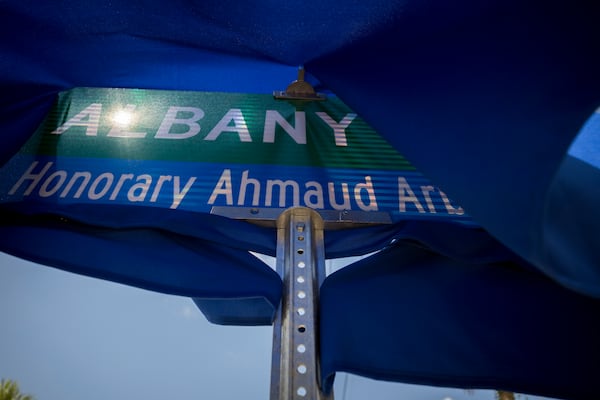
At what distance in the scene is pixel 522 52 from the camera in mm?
664

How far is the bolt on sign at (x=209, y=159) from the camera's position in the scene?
1.15 m

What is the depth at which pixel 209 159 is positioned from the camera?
126 centimetres

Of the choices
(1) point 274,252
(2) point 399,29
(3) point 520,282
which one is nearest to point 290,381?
(1) point 274,252

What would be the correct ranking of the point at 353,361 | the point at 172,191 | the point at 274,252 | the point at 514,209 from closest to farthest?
the point at 514,209 < the point at 353,361 < the point at 274,252 < the point at 172,191

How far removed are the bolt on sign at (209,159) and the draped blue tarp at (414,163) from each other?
0.35ft

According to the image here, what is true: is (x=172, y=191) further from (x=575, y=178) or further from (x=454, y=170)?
(x=575, y=178)

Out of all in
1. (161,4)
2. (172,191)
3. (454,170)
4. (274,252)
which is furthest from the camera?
(172,191)

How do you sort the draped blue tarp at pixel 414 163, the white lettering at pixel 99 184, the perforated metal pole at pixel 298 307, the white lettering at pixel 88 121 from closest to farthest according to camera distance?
the draped blue tarp at pixel 414 163
the perforated metal pole at pixel 298 307
the white lettering at pixel 99 184
the white lettering at pixel 88 121

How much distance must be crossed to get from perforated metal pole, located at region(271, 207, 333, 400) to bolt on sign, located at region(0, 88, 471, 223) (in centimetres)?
10

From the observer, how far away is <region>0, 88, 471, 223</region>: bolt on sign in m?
1.15

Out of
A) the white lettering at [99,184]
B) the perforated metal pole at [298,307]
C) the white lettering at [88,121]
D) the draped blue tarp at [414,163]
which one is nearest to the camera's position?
the draped blue tarp at [414,163]

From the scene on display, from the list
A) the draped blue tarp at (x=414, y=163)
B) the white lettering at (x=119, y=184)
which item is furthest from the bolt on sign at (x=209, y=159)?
the draped blue tarp at (x=414, y=163)

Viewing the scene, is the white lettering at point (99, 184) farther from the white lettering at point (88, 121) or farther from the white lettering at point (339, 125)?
the white lettering at point (339, 125)

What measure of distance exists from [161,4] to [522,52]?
0.68 metres
